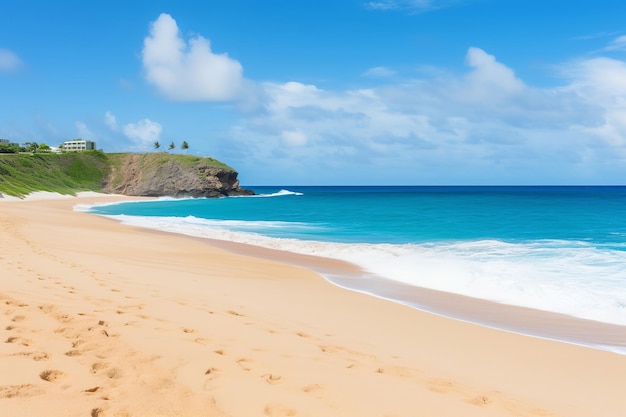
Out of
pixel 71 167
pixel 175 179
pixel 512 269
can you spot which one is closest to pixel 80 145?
pixel 71 167

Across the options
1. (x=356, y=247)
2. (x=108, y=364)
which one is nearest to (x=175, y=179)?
(x=356, y=247)

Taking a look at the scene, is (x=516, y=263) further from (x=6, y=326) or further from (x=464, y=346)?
(x=6, y=326)

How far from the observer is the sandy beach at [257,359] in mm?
3896

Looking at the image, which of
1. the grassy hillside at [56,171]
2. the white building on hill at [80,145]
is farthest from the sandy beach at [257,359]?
the white building on hill at [80,145]

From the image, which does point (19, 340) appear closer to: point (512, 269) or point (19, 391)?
point (19, 391)

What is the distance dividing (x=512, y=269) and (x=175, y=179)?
104 metres

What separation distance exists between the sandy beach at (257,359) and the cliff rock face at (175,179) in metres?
103

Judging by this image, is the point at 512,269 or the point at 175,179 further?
the point at 175,179

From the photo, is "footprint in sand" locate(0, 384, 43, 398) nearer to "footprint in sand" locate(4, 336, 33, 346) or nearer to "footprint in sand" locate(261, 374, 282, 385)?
"footprint in sand" locate(4, 336, 33, 346)

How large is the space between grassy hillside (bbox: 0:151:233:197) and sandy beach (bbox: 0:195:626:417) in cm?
7854

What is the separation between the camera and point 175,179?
11150 centimetres

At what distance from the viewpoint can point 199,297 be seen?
8.84 metres

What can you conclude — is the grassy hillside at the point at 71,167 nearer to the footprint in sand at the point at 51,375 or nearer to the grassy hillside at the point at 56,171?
the grassy hillside at the point at 56,171

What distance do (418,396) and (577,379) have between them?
2.56 metres
